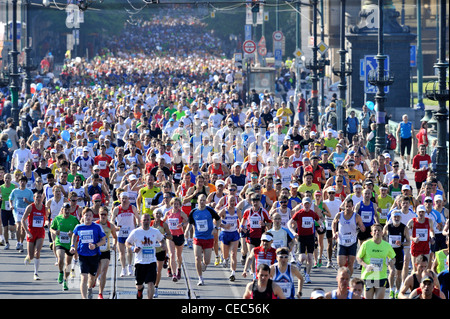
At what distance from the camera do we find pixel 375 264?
1454 cm

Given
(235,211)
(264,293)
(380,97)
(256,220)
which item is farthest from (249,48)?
(264,293)

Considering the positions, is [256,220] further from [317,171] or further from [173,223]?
[317,171]

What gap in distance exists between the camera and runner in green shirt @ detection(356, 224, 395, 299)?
565 inches

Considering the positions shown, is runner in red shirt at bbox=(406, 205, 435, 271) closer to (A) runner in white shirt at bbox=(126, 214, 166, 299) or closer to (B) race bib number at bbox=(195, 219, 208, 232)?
(B) race bib number at bbox=(195, 219, 208, 232)

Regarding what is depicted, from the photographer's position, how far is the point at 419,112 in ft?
150

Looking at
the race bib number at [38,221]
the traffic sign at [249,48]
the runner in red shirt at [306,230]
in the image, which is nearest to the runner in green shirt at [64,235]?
the race bib number at [38,221]

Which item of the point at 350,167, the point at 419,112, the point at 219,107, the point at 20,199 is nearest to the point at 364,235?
the point at 350,167

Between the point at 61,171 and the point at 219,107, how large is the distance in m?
17.3

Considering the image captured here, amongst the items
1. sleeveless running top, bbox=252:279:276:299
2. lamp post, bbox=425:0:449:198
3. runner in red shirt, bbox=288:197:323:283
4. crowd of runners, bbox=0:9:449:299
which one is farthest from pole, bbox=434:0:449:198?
sleeveless running top, bbox=252:279:276:299

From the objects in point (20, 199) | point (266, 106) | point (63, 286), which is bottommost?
point (63, 286)

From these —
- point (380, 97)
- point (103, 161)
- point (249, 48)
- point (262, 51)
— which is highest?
point (262, 51)

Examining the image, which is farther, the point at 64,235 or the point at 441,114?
the point at 441,114

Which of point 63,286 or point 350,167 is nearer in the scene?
point 63,286
